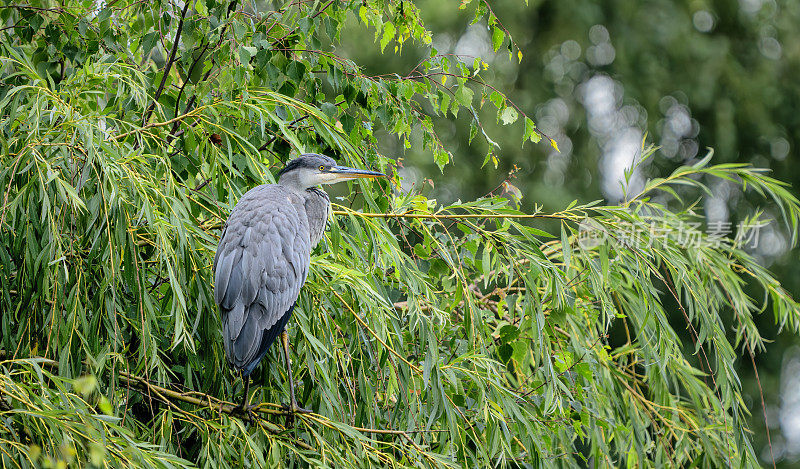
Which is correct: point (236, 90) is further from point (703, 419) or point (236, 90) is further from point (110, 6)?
point (703, 419)

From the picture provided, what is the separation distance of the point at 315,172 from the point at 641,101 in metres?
4.65

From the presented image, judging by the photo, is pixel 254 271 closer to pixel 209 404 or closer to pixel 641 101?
pixel 209 404

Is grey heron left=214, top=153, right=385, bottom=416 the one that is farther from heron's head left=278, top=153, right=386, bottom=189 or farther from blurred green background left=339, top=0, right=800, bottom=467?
blurred green background left=339, top=0, right=800, bottom=467

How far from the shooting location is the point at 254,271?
84.0 inches

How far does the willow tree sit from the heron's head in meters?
0.06

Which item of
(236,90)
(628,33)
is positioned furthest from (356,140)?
(628,33)

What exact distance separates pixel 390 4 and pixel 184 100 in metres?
0.72

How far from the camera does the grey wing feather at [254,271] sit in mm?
2018

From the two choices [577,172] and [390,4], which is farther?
[577,172]

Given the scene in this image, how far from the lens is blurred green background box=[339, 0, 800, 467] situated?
625 centimetres

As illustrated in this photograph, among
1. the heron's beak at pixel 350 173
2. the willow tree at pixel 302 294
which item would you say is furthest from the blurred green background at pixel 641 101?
the heron's beak at pixel 350 173

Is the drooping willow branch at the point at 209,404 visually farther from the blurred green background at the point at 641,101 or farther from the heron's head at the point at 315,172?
the blurred green background at the point at 641,101

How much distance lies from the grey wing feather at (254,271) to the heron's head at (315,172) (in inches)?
9.1

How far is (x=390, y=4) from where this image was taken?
8.57 feet
